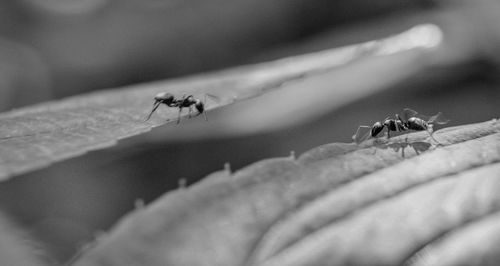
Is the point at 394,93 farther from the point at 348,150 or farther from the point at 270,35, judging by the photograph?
the point at 348,150

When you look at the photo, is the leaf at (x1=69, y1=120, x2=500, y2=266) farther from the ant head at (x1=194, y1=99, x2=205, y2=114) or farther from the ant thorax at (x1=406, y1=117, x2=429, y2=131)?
the ant head at (x1=194, y1=99, x2=205, y2=114)

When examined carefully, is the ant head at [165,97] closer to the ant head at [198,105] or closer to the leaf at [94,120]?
the leaf at [94,120]

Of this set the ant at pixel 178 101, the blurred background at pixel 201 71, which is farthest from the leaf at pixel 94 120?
the blurred background at pixel 201 71

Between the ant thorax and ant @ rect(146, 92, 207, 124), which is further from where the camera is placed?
the ant thorax

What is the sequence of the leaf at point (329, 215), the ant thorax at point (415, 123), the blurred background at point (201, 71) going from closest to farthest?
the leaf at point (329, 215) < the ant thorax at point (415, 123) < the blurred background at point (201, 71)

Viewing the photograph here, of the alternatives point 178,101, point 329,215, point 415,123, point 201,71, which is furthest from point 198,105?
point 201,71

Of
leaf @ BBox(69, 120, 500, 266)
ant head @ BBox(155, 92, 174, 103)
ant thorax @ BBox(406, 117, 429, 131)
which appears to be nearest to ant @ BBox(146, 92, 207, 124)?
ant head @ BBox(155, 92, 174, 103)

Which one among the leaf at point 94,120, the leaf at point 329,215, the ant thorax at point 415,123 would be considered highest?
the leaf at point 94,120

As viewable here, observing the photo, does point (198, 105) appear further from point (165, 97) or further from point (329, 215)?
point (329, 215)
